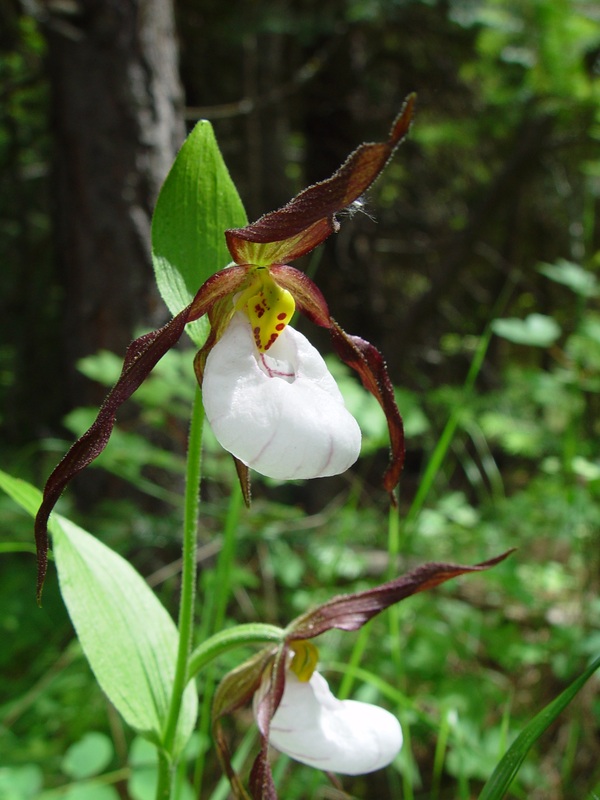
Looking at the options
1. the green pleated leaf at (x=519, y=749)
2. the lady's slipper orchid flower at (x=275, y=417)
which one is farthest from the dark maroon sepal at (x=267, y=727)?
the lady's slipper orchid flower at (x=275, y=417)

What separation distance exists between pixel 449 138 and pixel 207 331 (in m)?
2.79

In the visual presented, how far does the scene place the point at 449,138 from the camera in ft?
10.9

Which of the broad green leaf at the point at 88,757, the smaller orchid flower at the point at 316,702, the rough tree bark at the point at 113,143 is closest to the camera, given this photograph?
the smaller orchid flower at the point at 316,702

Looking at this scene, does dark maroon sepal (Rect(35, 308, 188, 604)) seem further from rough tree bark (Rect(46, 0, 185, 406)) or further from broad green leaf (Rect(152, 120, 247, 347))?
rough tree bark (Rect(46, 0, 185, 406))

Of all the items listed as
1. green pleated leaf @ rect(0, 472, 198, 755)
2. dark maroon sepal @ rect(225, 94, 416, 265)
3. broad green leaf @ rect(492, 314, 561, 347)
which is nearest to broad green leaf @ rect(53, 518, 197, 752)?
green pleated leaf @ rect(0, 472, 198, 755)

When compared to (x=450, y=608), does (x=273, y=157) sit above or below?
above

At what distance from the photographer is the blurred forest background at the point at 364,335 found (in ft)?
5.90

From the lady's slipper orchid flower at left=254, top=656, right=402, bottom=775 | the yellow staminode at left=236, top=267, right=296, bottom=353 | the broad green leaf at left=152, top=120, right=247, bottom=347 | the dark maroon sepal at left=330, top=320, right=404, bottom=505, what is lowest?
the lady's slipper orchid flower at left=254, top=656, right=402, bottom=775

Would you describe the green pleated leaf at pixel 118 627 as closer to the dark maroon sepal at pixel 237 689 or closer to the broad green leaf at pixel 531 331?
the dark maroon sepal at pixel 237 689

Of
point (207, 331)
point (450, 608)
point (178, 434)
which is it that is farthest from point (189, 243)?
point (450, 608)

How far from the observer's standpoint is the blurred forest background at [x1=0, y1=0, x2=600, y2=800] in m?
1.80

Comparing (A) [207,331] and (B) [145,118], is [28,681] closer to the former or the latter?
(A) [207,331]

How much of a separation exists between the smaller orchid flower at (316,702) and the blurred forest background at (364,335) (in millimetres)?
132

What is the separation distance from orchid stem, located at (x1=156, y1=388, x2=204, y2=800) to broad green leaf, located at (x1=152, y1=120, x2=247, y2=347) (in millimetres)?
139
